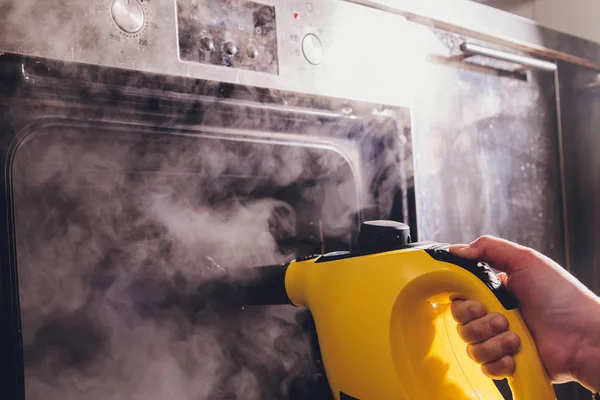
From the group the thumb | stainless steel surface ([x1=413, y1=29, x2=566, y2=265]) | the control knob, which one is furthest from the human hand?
the control knob

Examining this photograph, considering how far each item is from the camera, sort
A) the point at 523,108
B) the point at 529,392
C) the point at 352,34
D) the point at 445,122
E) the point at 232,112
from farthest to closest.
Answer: the point at 523,108 → the point at 445,122 → the point at 352,34 → the point at 232,112 → the point at 529,392

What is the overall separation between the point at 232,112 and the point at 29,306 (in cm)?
35

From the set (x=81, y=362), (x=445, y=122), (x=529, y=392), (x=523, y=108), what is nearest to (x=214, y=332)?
(x=81, y=362)

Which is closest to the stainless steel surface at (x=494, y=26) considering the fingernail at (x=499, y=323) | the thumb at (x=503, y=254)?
the thumb at (x=503, y=254)

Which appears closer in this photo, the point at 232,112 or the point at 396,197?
the point at 232,112

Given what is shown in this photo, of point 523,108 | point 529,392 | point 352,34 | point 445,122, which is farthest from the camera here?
point 523,108

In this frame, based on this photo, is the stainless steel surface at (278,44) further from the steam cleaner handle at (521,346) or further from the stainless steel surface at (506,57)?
the steam cleaner handle at (521,346)

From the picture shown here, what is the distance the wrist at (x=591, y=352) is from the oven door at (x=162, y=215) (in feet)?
1.07

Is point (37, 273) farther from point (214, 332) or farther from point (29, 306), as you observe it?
point (214, 332)

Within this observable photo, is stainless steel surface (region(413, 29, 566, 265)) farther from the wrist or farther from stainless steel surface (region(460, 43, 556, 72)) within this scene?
the wrist

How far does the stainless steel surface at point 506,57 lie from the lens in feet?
3.47

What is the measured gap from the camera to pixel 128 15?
25.5 inches

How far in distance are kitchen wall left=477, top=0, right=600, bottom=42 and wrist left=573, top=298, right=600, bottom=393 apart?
3.80 ft

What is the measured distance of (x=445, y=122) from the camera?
1037 millimetres
